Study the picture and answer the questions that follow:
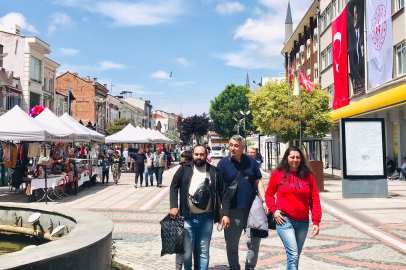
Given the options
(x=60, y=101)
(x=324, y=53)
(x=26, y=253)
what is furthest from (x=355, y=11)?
(x=60, y=101)

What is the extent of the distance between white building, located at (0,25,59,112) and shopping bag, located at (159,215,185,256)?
3503 cm

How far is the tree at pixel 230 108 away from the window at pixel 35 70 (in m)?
35.8

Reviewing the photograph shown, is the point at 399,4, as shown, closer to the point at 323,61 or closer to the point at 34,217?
the point at 323,61

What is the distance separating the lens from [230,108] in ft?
231

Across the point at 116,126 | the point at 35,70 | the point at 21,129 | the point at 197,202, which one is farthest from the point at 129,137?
the point at 116,126

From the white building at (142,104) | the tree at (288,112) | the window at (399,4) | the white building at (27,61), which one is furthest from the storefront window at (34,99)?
the white building at (142,104)

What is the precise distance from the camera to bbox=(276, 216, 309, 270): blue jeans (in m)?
4.60

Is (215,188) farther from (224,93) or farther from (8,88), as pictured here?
(224,93)

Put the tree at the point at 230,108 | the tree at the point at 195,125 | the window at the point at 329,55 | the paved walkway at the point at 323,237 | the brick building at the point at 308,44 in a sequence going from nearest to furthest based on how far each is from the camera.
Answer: the paved walkway at the point at 323,237 < the window at the point at 329,55 < the brick building at the point at 308,44 < the tree at the point at 230,108 < the tree at the point at 195,125

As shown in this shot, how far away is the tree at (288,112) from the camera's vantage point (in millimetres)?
21092

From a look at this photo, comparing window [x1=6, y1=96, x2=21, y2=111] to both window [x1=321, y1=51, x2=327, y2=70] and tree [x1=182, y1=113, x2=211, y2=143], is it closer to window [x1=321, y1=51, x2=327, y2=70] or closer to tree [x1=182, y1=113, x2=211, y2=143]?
window [x1=321, y1=51, x2=327, y2=70]

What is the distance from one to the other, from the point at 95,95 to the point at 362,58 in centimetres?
4199

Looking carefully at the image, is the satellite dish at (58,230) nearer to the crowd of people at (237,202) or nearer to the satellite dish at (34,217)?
the satellite dish at (34,217)

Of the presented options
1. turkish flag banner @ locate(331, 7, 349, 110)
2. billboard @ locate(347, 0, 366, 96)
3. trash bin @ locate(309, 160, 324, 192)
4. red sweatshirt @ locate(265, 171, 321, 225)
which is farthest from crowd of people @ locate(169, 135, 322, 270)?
turkish flag banner @ locate(331, 7, 349, 110)
